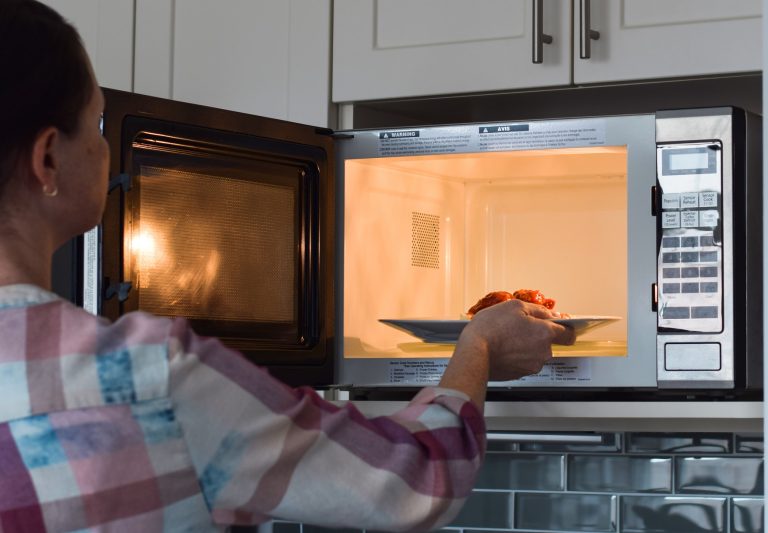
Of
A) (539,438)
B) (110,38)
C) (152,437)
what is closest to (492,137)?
(539,438)

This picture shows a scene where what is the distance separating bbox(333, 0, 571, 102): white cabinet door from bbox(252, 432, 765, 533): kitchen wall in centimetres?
57

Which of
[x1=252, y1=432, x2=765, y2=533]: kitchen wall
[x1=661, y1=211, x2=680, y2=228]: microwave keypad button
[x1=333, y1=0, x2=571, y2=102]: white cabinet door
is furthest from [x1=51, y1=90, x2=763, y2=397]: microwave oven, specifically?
[x1=252, y1=432, x2=765, y2=533]: kitchen wall

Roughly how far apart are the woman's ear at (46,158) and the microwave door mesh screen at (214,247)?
0.41 m

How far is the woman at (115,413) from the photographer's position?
0.85 m

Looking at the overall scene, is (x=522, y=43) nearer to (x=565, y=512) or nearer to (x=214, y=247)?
(x=214, y=247)

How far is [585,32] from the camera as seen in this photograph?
149 cm

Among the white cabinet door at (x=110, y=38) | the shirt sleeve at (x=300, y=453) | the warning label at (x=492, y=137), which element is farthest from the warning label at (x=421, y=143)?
the shirt sleeve at (x=300, y=453)

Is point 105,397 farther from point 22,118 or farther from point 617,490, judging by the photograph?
point 617,490

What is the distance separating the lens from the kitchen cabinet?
1.46 metres

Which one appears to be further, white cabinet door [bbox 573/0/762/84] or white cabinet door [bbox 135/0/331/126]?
white cabinet door [bbox 135/0/331/126]

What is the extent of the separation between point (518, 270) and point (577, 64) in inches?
11.6

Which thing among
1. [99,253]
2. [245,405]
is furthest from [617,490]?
[245,405]

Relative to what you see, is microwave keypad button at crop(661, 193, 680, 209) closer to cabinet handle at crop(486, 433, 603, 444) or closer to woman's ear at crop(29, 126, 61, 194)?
cabinet handle at crop(486, 433, 603, 444)

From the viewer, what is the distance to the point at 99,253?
129 cm
